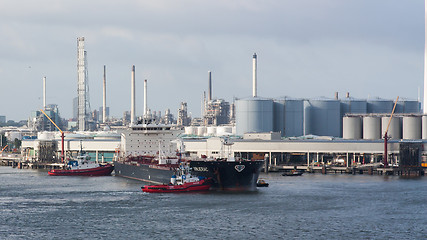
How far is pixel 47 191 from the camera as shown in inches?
2864

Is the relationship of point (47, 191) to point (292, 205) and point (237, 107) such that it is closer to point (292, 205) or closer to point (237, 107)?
point (292, 205)

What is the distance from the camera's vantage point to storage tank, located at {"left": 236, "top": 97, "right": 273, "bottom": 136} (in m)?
136

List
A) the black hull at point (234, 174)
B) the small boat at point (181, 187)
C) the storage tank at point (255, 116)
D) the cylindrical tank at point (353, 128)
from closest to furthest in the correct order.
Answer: the small boat at point (181, 187)
the black hull at point (234, 174)
the cylindrical tank at point (353, 128)
the storage tank at point (255, 116)

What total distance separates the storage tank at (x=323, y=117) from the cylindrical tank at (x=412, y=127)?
662 inches

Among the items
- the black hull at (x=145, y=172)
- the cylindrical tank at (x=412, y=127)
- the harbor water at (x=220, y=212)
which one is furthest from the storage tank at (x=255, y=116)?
the harbor water at (x=220, y=212)

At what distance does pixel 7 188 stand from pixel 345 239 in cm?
4275

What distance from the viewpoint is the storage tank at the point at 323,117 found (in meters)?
139

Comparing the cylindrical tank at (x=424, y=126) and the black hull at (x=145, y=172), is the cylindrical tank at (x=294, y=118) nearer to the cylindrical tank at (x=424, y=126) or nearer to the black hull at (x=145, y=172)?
the cylindrical tank at (x=424, y=126)

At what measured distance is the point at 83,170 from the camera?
100062mm

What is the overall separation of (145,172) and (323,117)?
2412 inches

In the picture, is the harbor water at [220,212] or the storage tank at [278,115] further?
the storage tank at [278,115]

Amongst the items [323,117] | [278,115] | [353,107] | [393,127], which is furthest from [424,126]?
[278,115]

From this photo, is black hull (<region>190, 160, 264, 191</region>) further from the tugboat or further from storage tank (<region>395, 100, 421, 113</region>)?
storage tank (<region>395, 100, 421, 113</region>)

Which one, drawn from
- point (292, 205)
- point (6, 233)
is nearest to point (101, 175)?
point (292, 205)
